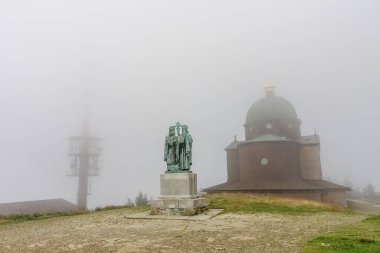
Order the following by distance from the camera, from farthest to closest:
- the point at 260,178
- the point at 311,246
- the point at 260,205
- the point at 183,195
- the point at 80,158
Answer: the point at 80,158 → the point at 260,178 → the point at 260,205 → the point at 183,195 → the point at 311,246

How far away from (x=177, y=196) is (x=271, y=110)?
101ft

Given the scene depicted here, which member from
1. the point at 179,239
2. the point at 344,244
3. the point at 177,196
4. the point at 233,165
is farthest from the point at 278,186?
the point at 179,239

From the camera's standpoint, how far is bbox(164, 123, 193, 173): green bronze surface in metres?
15.0

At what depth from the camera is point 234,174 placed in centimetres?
4094

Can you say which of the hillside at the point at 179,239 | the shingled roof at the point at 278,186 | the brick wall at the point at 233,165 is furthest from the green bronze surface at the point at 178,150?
the brick wall at the point at 233,165

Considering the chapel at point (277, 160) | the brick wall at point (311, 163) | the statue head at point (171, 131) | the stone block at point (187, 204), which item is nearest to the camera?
the stone block at point (187, 204)

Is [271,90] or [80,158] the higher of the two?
[271,90]

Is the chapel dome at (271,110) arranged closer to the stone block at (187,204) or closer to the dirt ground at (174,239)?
the stone block at (187,204)

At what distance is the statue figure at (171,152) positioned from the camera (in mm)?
15047

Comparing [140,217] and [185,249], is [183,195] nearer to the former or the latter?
[140,217]

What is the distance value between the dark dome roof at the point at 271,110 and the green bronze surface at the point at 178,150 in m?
28.2

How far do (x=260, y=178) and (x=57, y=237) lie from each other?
29.8 metres

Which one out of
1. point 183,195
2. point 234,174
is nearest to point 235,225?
point 183,195

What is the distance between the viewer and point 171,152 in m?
15.3
